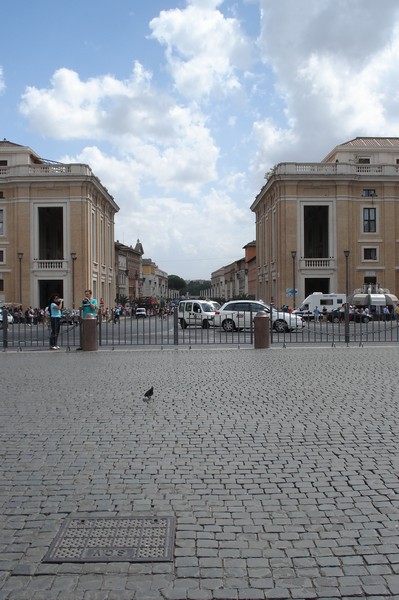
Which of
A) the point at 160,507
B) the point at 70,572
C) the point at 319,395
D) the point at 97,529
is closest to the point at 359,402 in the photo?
the point at 319,395

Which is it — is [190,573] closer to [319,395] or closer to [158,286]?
[319,395]

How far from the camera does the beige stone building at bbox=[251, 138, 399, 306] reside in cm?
5681

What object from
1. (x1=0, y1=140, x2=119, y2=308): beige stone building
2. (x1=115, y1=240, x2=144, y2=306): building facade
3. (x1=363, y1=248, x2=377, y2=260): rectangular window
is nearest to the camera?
(x1=0, y1=140, x2=119, y2=308): beige stone building

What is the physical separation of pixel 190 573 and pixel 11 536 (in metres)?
1.31

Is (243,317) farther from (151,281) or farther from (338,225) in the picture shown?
(151,281)

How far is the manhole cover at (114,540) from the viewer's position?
3586 mm

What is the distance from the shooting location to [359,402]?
8461 millimetres

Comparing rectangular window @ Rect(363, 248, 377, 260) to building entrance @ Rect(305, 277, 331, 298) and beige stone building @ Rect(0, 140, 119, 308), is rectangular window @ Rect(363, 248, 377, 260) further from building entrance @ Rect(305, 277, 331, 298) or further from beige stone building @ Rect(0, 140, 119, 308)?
beige stone building @ Rect(0, 140, 119, 308)

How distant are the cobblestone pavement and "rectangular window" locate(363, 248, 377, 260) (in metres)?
50.2

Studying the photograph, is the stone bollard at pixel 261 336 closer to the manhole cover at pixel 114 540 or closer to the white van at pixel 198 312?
the white van at pixel 198 312

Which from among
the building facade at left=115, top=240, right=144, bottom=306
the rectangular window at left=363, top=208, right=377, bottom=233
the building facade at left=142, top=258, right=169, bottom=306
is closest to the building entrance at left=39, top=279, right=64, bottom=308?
the rectangular window at left=363, top=208, right=377, bottom=233

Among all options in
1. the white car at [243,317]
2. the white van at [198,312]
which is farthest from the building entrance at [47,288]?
the white car at [243,317]

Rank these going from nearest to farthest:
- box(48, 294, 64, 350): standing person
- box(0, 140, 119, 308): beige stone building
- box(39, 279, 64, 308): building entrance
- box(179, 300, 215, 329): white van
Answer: box(48, 294, 64, 350): standing person, box(179, 300, 215, 329): white van, box(0, 140, 119, 308): beige stone building, box(39, 279, 64, 308): building entrance

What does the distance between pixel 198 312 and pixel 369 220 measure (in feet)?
104
